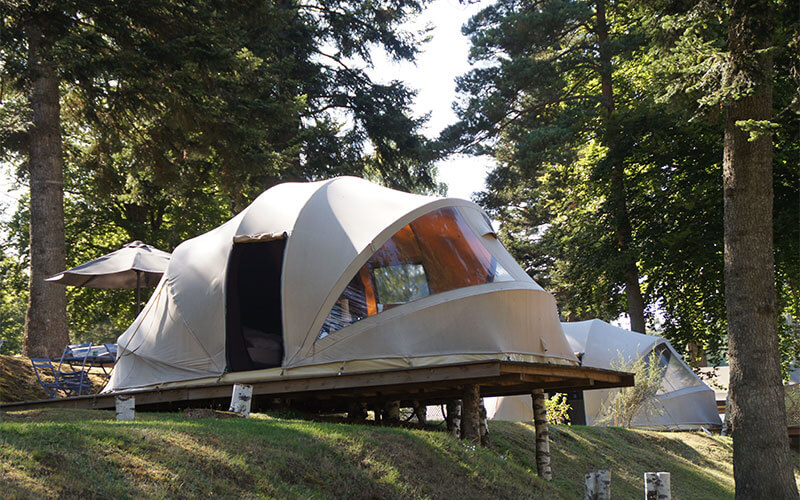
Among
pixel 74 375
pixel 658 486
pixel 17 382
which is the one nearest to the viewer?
pixel 658 486

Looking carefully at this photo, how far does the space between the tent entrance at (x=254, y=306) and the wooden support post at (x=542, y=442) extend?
144 inches

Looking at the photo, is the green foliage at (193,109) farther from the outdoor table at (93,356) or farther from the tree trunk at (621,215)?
the tree trunk at (621,215)

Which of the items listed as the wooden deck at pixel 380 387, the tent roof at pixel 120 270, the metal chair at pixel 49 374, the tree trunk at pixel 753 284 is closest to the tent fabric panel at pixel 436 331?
the wooden deck at pixel 380 387

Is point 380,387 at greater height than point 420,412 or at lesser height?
greater

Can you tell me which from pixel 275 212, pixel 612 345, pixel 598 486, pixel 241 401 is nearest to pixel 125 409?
pixel 241 401

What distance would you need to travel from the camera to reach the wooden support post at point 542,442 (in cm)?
957

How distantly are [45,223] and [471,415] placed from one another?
9842 mm

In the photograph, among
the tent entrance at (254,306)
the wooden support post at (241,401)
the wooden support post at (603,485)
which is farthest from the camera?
the tent entrance at (254,306)

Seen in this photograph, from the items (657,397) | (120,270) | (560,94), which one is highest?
(560,94)

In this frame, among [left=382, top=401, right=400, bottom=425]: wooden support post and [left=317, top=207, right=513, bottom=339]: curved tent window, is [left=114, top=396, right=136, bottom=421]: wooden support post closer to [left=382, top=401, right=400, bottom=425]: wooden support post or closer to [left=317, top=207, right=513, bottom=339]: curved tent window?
[left=317, top=207, right=513, bottom=339]: curved tent window

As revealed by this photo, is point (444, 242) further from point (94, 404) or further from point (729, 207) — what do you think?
point (94, 404)

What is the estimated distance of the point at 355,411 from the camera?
35.7 feet

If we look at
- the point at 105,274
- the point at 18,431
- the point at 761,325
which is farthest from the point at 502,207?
the point at 18,431

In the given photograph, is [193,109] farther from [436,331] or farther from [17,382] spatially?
[436,331]
